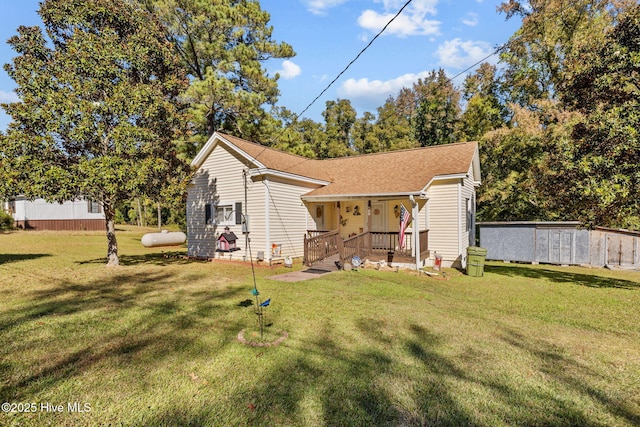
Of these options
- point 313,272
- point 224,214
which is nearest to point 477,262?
point 313,272

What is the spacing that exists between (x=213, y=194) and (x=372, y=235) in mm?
7821

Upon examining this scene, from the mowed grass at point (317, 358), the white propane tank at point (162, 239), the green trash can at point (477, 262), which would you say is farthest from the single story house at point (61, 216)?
the green trash can at point (477, 262)

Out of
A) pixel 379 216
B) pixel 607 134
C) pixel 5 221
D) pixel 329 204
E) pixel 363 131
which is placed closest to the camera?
pixel 607 134

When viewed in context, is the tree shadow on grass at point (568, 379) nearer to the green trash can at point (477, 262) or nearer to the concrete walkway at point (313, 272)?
the concrete walkway at point (313, 272)

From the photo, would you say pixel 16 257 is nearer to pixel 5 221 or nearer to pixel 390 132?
pixel 5 221

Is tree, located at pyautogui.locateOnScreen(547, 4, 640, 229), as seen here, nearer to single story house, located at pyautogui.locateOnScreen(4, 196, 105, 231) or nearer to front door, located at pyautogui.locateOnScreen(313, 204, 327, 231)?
front door, located at pyautogui.locateOnScreen(313, 204, 327, 231)

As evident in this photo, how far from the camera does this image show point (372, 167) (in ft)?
52.9

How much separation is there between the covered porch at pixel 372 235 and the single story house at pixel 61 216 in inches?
991

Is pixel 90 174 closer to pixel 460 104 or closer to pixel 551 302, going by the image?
pixel 551 302

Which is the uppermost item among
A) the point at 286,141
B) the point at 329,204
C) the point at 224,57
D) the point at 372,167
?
the point at 224,57

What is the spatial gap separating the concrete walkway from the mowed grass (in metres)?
1.85

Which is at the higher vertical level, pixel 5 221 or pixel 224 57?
pixel 224 57

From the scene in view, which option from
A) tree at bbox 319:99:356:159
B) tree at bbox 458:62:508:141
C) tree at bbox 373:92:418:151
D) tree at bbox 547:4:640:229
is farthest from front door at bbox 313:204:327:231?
tree at bbox 319:99:356:159

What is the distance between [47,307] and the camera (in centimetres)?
624
